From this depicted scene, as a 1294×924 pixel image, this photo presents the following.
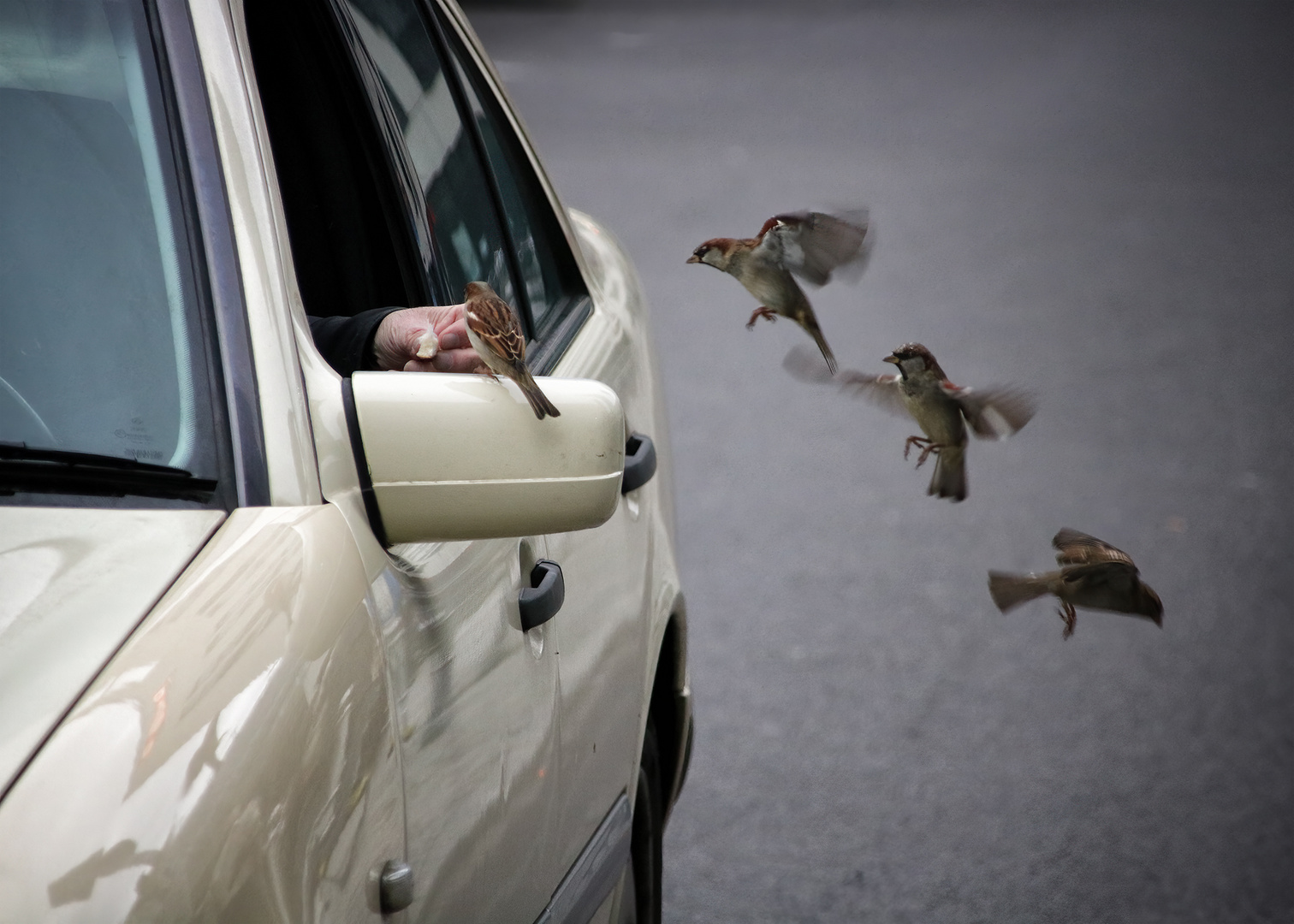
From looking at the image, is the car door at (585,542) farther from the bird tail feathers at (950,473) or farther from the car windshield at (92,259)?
the car windshield at (92,259)

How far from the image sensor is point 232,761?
4.30 ft

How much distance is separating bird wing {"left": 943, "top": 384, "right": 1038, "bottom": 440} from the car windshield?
44.2 inches

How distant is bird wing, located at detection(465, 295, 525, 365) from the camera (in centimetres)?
179

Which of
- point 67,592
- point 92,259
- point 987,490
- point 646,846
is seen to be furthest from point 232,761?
point 987,490

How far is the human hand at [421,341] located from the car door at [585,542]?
321 millimetres

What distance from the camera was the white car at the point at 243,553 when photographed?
129 centimetres

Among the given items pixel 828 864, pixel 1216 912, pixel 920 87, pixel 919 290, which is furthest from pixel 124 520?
pixel 920 87

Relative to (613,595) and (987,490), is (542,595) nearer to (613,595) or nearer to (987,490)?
(613,595)

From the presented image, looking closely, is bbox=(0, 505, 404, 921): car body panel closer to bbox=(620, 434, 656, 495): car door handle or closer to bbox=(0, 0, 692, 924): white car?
bbox=(0, 0, 692, 924): white car

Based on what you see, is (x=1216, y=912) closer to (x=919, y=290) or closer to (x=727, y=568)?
(x=727, y=568)

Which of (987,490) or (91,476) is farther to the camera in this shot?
(987,490)

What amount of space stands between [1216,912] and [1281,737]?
93 centimetres

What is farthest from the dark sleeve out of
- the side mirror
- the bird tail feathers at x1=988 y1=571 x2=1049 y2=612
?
the bird tail feathers at x1=988 y1=571 x2=1049 y2=612

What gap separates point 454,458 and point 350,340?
2.51 feet
